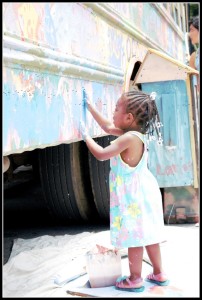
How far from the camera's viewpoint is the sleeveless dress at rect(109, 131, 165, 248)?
7.00 feet

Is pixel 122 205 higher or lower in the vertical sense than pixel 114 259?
higher

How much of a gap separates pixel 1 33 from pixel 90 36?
43.0 inches

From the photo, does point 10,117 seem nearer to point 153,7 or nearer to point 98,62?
point 98,62

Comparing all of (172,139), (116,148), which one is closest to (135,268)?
(116,148)

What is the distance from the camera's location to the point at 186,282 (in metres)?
2.32

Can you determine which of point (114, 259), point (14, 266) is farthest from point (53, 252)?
point (114, 259)

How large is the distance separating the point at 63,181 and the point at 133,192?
68.5 inches

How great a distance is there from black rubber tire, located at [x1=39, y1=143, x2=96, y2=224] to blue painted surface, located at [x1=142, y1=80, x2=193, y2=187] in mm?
647

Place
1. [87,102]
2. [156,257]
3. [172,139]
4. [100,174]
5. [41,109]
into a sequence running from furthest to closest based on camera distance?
[172,139] < [100,174] < [87,102] < [156,257] < [41,109]

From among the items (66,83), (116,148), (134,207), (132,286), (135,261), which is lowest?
(132,286)

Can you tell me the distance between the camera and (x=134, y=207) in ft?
7.02

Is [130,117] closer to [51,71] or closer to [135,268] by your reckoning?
[51,71]

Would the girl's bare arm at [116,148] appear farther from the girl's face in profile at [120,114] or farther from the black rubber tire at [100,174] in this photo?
the black rubber tire at [100,174]

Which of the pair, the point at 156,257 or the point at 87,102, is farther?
the point at 87,102
